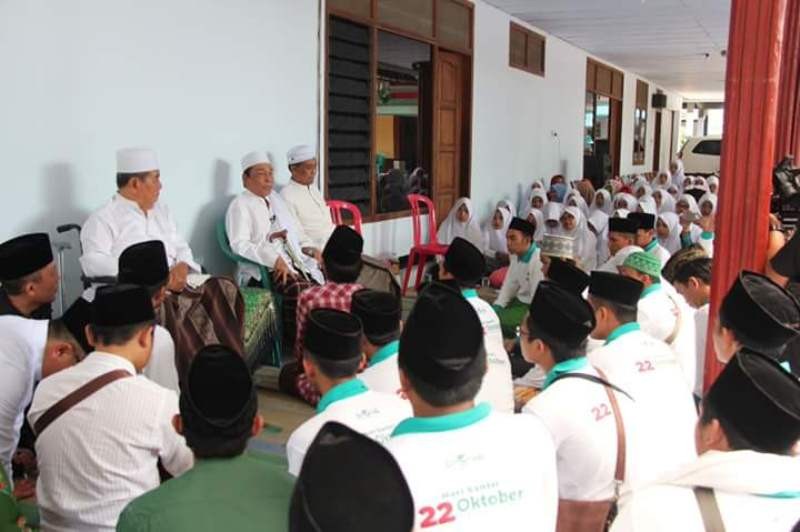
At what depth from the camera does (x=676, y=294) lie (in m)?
3.35

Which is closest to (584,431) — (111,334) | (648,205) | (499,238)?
(111,334)

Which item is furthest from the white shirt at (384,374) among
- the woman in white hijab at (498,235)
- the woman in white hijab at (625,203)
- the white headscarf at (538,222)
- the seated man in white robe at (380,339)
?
the woman in white hijab at (625,203)

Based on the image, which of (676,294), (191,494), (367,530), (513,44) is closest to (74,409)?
(191,494)

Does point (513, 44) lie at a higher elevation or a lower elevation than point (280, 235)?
higher

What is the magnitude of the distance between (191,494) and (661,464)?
50.3 inches

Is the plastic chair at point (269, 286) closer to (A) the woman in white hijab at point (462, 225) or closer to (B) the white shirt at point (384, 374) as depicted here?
(B) the white shirt at point (384, 374)

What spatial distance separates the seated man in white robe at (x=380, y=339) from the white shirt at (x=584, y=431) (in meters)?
0.54

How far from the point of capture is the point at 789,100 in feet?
21.0

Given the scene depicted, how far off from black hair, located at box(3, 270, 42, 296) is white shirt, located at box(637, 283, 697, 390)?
87.9 inches

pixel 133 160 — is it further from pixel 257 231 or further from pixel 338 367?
pixel 338 367

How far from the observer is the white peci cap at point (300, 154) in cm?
479

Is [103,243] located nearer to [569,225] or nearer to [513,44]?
[569,225]

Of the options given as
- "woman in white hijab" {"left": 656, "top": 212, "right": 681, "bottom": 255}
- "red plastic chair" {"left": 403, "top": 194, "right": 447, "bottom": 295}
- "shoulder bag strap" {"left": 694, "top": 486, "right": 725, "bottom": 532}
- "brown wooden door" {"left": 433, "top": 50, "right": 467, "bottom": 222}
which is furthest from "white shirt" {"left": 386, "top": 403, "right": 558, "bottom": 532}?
"brown wooden door" {"left": 433, "top": 50, "right": 467, "bottom": 222}

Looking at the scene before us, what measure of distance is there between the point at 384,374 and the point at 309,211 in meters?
2.69
